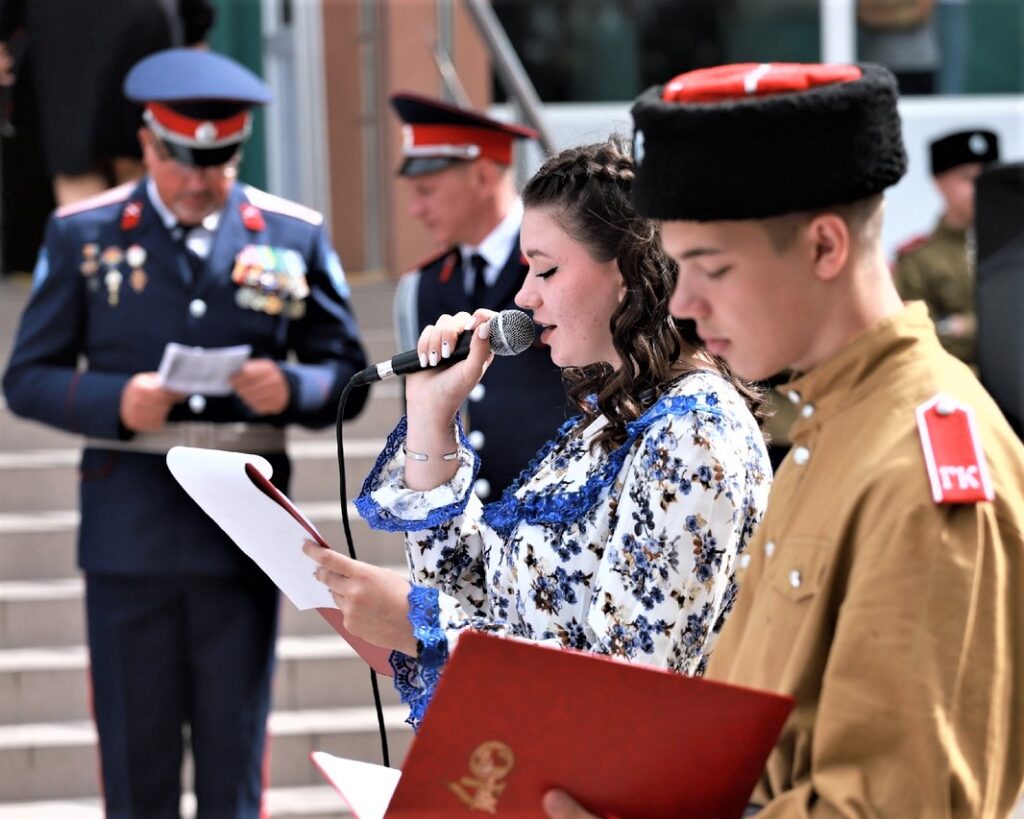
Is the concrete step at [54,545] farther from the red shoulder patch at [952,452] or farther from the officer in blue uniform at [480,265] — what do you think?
the red shoulder patch at [952,452]

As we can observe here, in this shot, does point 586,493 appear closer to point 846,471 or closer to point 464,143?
point 846,471

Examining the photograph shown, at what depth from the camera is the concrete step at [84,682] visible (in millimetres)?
5438

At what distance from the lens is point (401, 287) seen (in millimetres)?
4438

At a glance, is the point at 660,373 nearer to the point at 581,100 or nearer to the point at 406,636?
the point at 406,636

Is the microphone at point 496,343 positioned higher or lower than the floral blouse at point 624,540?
higher

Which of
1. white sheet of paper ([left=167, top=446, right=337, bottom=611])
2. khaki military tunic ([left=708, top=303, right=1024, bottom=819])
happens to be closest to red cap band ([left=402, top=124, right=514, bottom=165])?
white sheet of paper ([left=167, top=446, right=337, bottom=611])

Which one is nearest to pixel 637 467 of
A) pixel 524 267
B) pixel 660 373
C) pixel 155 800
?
pixel 660 373

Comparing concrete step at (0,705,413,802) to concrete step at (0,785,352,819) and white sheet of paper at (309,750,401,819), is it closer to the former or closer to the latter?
concrete step at (0,785,352,819)

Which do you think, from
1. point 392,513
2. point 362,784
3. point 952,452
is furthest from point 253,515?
point 952,452

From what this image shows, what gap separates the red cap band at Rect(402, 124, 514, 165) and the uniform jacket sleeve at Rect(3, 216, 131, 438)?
1041 mm

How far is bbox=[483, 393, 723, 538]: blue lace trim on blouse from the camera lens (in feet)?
7.18

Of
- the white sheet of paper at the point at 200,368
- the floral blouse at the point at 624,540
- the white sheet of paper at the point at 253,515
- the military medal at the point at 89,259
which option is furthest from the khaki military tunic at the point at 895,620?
the military medal at the point at 89,259

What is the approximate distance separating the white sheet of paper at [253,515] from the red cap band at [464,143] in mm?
2396

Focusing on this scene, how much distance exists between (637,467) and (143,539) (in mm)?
2129
